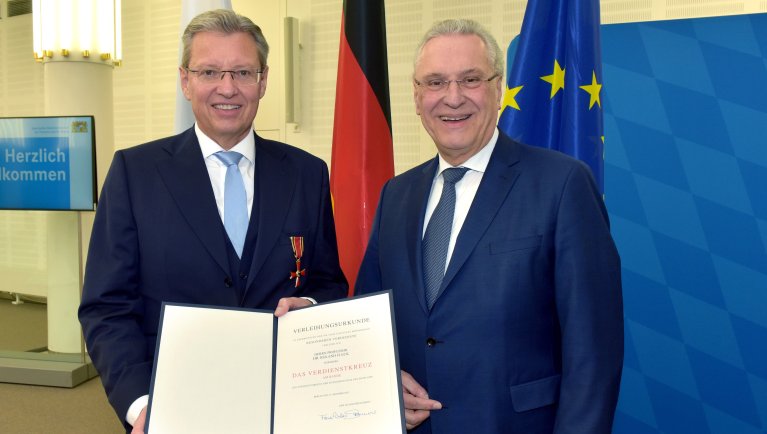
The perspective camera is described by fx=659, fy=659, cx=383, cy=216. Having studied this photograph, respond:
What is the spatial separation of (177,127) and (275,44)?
3.38 metres

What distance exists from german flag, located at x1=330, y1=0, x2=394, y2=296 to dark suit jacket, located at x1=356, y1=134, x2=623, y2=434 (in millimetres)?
1799

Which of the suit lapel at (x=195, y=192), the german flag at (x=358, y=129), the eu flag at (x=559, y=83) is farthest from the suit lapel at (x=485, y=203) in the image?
the german flag at (x=358, y=129)

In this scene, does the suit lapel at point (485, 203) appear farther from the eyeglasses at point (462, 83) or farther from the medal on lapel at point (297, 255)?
the medal on lapel at point (297, 255)

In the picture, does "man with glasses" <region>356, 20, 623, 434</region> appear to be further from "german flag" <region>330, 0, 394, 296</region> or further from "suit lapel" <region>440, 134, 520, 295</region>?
"german flag" <region>330, 0, 394, 296</region>

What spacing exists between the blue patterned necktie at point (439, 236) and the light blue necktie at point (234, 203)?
1.78ft

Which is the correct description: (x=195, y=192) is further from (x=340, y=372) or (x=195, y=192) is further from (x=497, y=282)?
(x=497, y=282)

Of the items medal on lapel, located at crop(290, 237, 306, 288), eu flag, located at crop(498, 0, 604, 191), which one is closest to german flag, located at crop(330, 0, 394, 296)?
eu flag, located at crop(498, 0, 604, 191)

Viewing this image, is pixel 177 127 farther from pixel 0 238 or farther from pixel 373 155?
pixel 0 238

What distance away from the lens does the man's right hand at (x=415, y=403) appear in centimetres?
170

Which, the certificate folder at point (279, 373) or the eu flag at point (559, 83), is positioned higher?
the eu flag at point (559, 83)

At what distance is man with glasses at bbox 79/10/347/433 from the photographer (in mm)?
1822

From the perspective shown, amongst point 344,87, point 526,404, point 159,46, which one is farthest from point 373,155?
point 159,46

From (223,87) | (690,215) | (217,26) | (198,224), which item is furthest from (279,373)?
(690,215)

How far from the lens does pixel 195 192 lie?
1898mm
